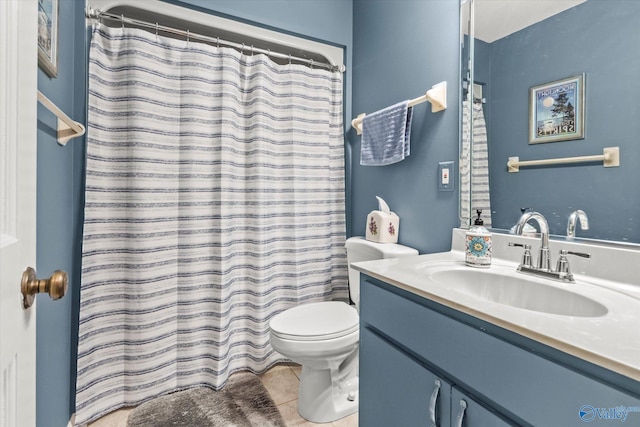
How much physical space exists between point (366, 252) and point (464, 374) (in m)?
0.96

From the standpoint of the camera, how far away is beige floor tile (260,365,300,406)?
5.24 feet

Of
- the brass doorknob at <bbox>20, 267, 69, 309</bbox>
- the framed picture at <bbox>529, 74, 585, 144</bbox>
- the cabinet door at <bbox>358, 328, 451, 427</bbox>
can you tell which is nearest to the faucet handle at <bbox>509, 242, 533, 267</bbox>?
the framed picture at <bbox>529, 74, 585, 144</bbox>

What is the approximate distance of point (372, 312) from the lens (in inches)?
40.4

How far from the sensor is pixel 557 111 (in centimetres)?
103

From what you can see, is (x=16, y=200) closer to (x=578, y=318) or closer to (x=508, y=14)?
(x=578, y=318)

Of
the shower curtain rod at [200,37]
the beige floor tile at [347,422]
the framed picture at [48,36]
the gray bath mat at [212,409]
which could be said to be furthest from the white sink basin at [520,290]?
the shower curtain rod at [200,37]

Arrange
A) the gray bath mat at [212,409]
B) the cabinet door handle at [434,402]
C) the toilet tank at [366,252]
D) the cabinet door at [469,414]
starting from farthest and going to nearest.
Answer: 1. the toilet tank at [366,252]
2. the gray bath mat at [212,409]
3. the cabinet door handle at [434,402]
4. the cabinet door at [469,414]

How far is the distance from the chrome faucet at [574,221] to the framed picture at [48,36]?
1.64 m

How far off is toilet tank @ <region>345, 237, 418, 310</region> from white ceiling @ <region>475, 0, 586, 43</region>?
956mm

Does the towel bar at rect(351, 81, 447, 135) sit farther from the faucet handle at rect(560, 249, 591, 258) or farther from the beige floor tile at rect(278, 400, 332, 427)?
the beige floor tile at rect(278, 400, 332, 427)

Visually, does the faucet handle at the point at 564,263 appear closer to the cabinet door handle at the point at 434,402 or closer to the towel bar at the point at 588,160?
the towel bar at the point at 588,160

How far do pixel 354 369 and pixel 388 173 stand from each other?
3.45 feet

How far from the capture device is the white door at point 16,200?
44 centimetres

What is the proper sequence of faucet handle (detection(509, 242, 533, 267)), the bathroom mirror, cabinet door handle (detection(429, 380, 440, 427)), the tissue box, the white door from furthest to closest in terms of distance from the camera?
the tissue box, faucet handle (detection(509, 242, 533, 267)), the bathroom mirror, cabinet door handle (detection(429, 380, 440, 427)), the white door
